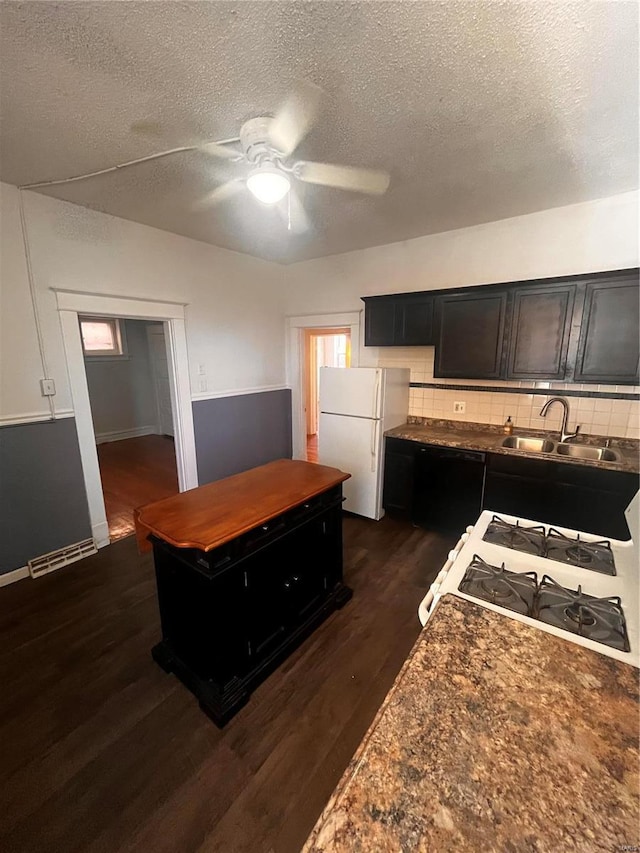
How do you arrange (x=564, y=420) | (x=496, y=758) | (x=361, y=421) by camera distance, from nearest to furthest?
1. (x=496, y=758)
2. (x=564, y=420)
3. (x=361, y=421)

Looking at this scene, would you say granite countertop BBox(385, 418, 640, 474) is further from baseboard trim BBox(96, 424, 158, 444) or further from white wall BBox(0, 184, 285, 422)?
baseboard trim BBox(96, 424, 158, 444)

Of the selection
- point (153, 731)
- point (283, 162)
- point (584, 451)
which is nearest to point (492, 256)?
point (584, 451)

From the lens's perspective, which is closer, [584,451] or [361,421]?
[584,451]

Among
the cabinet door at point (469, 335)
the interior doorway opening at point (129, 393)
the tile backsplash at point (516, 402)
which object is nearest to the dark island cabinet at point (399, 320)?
the cabinet door at point (469, 335)

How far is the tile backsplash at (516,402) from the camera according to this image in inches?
104

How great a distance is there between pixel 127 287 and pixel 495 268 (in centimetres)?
320

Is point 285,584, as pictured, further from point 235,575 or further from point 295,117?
point 295,117

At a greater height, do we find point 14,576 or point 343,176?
point 343,176

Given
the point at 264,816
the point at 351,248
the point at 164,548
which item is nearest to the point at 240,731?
the point at 264,816

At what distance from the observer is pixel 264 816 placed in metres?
1.27

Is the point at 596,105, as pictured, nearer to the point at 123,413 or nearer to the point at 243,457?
the point at 243,457

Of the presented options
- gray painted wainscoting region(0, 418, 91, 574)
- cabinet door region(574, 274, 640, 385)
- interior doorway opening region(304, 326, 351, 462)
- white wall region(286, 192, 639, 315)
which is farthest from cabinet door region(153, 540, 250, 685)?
white wall region(286, 192, 639, 315)

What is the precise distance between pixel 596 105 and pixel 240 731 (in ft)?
10.7

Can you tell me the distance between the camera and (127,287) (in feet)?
9.73
